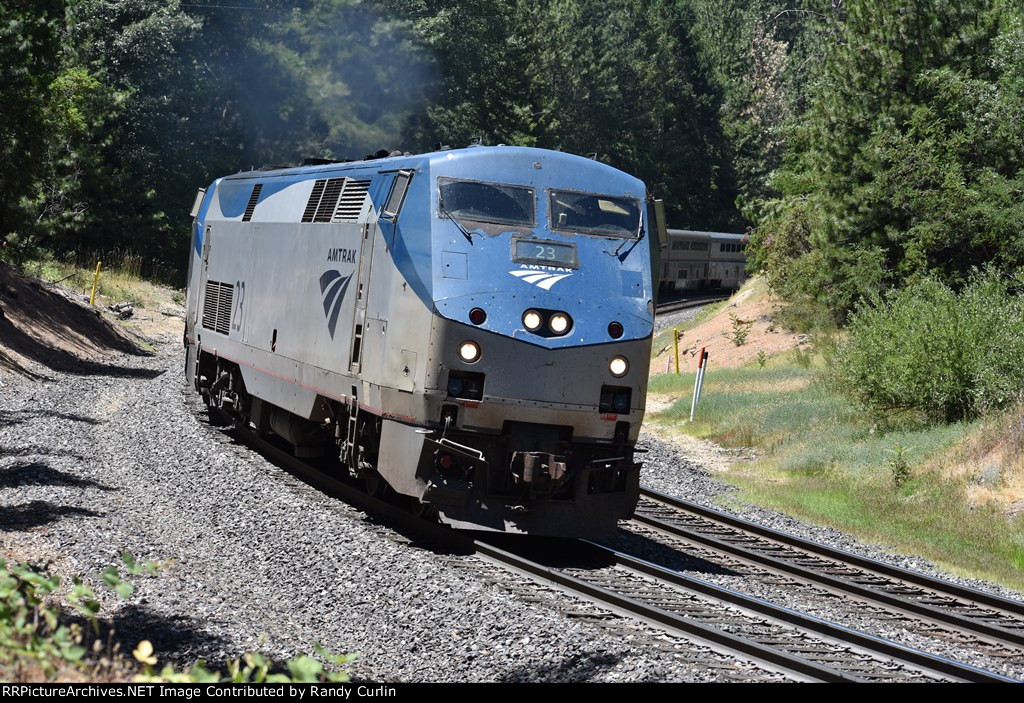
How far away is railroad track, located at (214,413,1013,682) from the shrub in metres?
9.76

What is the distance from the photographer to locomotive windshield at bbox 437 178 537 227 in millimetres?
11406

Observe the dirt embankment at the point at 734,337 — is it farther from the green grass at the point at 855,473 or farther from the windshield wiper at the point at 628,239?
the windshield wiper at the point at 628,239

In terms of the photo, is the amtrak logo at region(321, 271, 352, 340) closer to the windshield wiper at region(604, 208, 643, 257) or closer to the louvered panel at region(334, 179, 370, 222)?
the louvered panel at region(334, 179, 370, 222)

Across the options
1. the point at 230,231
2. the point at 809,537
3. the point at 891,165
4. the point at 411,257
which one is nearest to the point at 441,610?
the point at 411,257

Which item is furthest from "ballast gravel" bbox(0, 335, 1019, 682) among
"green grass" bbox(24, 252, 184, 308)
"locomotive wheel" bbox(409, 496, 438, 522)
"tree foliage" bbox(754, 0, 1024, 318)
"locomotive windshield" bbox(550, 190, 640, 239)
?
"green grass" bbox(24, 252, 184, 308)

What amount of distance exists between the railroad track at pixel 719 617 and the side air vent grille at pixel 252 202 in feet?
20.3

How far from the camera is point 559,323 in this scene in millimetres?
11141

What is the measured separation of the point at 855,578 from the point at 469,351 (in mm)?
4688

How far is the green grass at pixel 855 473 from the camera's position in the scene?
1469cm

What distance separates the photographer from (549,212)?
11.8 m

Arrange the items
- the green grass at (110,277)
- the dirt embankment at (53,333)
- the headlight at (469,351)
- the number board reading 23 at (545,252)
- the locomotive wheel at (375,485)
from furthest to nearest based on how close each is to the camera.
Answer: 1. the green grass at (110,277)
2. the dirt embankment at (53,333)
3. the locomotive wheel at (375,485)
4. the number board reading 23 at (545,252)
5. the headlight at (469,351)

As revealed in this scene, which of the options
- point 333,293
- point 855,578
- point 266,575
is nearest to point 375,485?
point 333,293

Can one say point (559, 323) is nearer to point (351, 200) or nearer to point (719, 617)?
point (719, 617)

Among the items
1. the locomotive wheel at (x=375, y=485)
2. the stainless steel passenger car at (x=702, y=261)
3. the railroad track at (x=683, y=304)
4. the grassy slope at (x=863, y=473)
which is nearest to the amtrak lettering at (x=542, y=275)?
the locomotive wheel at (x=375, y=485)
